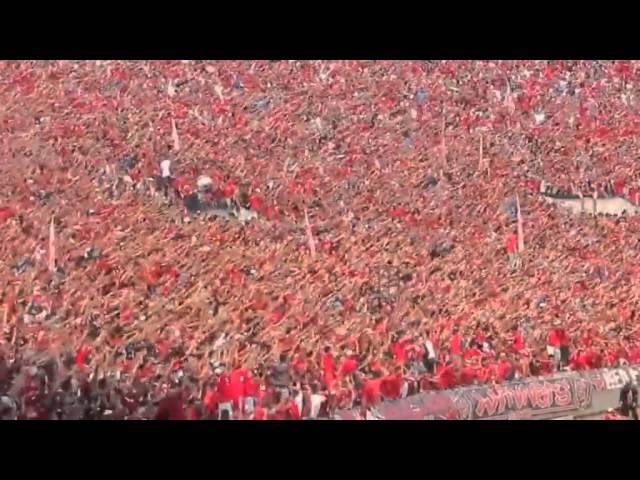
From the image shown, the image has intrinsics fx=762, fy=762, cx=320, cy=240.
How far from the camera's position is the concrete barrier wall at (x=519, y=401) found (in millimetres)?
4051

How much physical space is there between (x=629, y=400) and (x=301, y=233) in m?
2.09

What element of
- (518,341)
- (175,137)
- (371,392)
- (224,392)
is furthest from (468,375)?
(175,137)

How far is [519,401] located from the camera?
4129mm

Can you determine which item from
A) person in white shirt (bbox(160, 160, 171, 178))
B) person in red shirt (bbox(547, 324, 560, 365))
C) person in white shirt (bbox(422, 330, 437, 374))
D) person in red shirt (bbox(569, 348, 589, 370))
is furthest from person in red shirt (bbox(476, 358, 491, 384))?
person in white shirt (bbox(160, 160, 171, 178))

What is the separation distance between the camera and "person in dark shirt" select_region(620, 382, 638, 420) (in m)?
4.21

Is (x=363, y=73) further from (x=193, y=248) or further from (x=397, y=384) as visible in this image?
(x=397, y=384)

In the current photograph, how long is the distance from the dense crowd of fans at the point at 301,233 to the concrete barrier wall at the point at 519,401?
0.07m

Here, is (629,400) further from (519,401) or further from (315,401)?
(315,401)

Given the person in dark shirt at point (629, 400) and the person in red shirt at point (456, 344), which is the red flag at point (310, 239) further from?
the person in dark shirt at point (629, 400)

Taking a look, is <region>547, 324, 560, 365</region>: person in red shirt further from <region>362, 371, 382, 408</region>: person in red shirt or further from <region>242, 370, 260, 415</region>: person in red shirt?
<region>242, 370, 260, 415</region>: person in red shirt

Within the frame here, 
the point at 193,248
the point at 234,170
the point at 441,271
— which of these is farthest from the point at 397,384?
the point at 234,170

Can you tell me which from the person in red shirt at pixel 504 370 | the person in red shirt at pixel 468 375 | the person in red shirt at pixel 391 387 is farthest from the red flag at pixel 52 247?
the person in red shirt at pixel 504 370

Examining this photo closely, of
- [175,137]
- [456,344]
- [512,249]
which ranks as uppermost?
[175,137]

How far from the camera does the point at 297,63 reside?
4984mm
